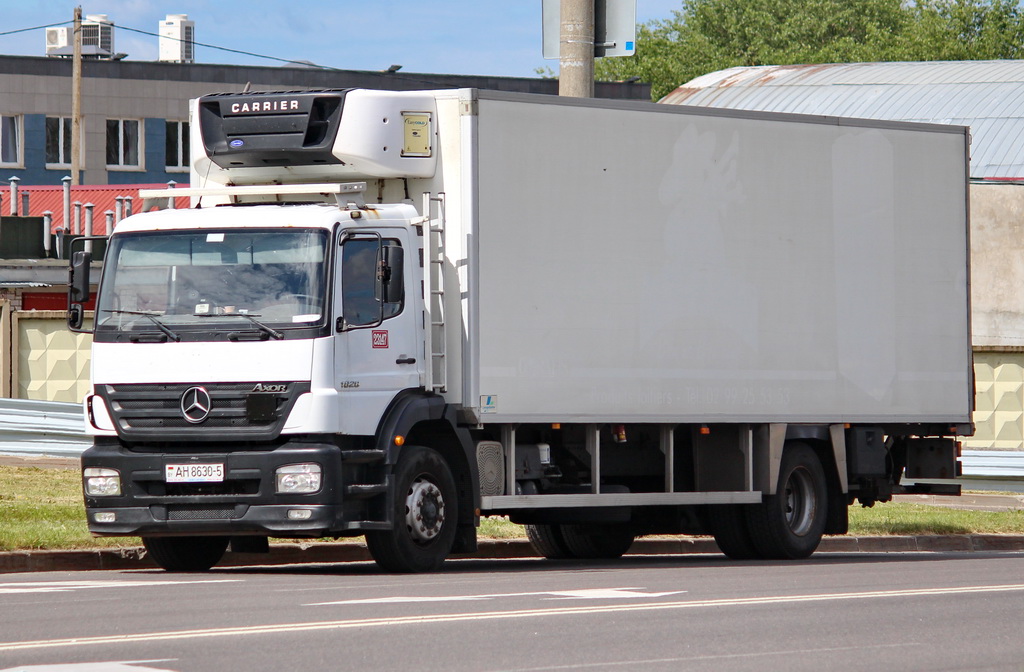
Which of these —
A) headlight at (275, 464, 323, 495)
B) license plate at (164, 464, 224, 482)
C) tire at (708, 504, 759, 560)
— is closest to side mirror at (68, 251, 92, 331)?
license plate at (164, 464, 224, 482)

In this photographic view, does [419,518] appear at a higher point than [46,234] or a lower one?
lower

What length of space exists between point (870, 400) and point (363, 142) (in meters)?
5.66

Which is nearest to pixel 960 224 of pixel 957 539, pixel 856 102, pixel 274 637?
pixel 957 539

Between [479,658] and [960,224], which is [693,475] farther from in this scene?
[479,658]

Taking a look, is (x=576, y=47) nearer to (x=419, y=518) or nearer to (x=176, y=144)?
(x=419, y=518)

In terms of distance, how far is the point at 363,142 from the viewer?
14.1m

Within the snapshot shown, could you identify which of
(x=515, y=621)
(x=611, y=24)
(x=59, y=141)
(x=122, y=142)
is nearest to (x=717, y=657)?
(x=515, y=621)

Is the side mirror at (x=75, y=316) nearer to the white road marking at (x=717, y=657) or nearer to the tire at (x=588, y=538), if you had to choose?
the tire at (x=588, y=538)

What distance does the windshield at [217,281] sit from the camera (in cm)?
1332

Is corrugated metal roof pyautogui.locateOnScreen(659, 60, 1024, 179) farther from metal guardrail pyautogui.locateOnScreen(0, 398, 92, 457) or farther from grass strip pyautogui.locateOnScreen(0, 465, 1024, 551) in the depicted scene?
metal guardrail pyautogui.locateOnScreen(0, 398, 92, 457)

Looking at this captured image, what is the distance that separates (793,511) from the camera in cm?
1691

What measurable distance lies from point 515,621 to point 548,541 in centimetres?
792

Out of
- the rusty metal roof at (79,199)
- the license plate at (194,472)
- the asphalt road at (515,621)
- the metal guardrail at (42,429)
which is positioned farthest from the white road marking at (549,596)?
the rusty metal roof at (79,199)

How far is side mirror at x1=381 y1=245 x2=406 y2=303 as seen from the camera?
13.5 metres
